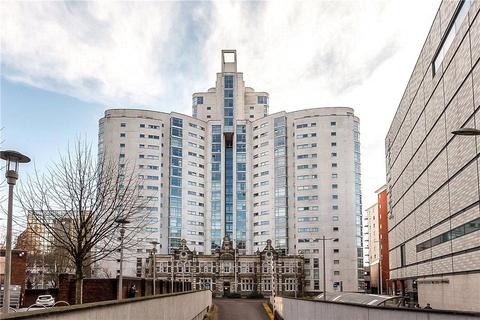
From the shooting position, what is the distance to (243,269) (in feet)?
414

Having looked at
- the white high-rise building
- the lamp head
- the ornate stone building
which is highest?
the white high-rise building

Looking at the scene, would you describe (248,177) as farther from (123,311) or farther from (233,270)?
(123,311)

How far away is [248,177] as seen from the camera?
468 ft

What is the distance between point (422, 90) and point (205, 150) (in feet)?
289

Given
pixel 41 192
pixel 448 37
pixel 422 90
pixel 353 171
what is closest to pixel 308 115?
pixel 353 171

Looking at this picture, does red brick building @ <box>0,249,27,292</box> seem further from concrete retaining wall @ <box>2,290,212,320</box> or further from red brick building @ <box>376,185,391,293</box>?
red brick building @ <box>376,185,391,293</box>

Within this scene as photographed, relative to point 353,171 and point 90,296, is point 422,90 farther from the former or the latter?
point 353,171

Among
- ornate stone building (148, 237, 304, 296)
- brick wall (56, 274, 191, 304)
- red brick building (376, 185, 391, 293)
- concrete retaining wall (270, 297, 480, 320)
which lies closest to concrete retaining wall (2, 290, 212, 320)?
brick wall (56, 274, 191, 304)

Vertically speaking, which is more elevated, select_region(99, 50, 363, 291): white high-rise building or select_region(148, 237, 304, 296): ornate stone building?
select_region(99, 50, 363, 291): white high-rise building

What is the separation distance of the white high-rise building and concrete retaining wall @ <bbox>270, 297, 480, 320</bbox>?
95.6 m

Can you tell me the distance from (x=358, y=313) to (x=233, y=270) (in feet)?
359

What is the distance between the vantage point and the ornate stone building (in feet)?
408

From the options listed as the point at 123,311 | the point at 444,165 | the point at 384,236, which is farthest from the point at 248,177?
the point at 123,311

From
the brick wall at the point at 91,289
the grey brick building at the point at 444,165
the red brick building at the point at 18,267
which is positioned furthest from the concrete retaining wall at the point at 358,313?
the red brick building at the point at 18,267
